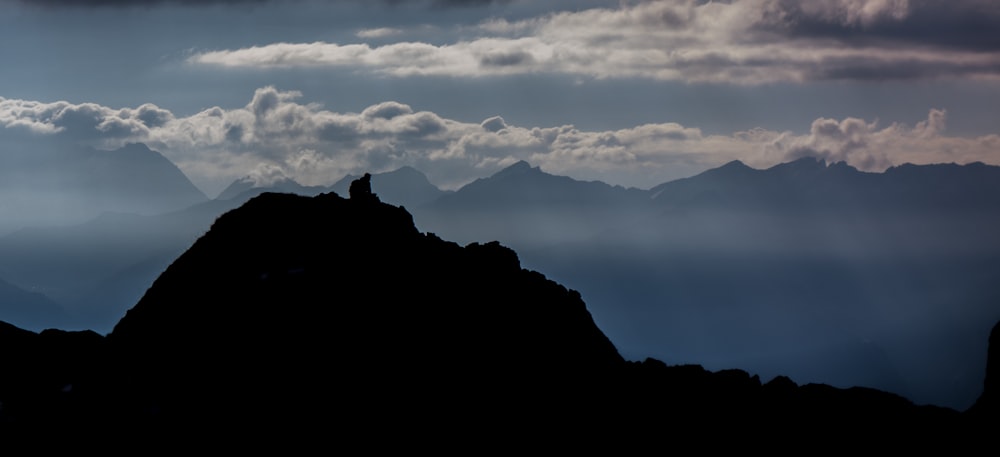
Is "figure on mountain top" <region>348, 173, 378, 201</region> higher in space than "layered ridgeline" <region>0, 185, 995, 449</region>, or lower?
higher

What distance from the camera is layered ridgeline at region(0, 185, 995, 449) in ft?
208

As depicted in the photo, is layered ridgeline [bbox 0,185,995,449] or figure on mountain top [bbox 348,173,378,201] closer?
layered ridgeline [bbox 0,185,995,449]

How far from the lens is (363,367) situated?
6538 centimetres

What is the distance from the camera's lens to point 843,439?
7438cm

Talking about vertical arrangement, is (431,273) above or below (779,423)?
above

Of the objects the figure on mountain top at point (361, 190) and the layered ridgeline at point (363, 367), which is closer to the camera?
the layered ridgeline at point (363, 367)

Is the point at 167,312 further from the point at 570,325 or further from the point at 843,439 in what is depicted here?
the point at 843,439

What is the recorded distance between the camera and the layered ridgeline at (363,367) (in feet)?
208

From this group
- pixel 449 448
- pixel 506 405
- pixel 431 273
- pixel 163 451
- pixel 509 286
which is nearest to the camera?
pixel 163 451

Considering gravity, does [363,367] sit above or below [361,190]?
below

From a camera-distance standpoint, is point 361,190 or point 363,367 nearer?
point 363,367

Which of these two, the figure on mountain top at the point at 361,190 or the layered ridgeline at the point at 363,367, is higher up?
the figure on mountain top at the point at 361,190

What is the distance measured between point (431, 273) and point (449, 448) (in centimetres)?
1568

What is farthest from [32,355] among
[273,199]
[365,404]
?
[365,404]
